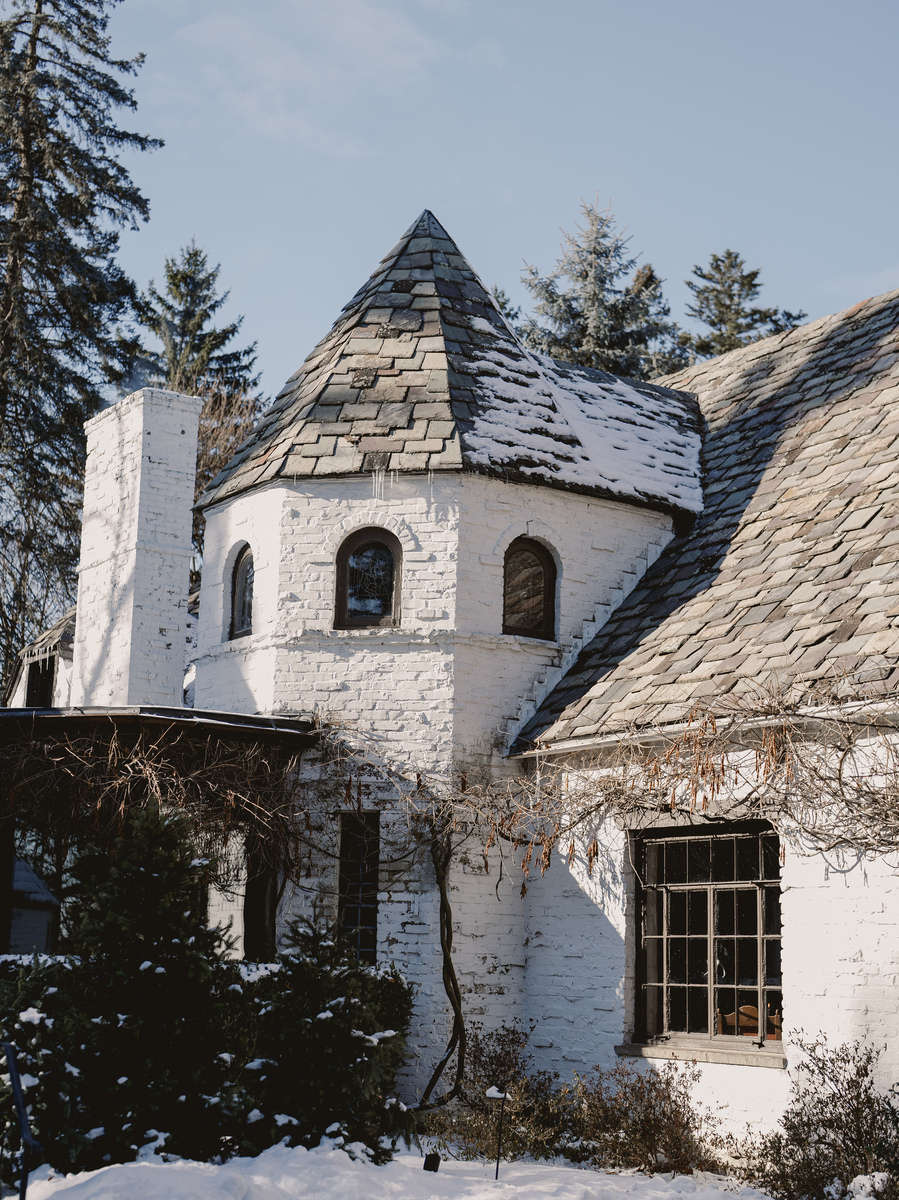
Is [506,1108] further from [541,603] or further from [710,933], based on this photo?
[541,603]

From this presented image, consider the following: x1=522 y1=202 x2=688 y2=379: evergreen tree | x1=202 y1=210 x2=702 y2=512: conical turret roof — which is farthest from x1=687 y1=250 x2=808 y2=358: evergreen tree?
x1=202 y1=210 x2=702 y2=512: conical turret roof

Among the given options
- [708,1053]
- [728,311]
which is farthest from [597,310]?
[708,1053]

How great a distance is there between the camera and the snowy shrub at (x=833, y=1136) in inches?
296

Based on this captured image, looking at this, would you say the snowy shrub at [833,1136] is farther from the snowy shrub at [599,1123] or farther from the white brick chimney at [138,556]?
the white brick chimney at [138,556]

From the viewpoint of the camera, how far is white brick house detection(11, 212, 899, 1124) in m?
9.53

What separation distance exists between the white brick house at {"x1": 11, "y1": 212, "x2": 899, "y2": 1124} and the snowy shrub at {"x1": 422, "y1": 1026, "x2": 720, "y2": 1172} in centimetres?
32

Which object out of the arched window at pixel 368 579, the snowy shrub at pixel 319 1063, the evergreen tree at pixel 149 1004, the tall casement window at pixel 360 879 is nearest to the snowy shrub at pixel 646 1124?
the snowy shrub at pixel 319 1063

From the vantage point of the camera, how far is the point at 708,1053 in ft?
31.0

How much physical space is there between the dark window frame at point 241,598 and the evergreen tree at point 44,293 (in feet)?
29.9

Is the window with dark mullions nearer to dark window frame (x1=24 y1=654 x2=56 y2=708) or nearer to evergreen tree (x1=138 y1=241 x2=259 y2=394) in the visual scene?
dark window frame (x1=24 y1=654 x2=56 y2=708)

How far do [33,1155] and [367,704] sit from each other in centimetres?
579

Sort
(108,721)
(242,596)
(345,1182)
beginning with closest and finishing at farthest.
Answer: (345,1182) → (108,721) → (242,596)

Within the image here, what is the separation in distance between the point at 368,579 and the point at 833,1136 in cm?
645

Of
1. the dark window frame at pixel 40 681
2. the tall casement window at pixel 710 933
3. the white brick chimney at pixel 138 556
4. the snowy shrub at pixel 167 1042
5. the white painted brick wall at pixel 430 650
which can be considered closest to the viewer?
the snowy shrub at pixel 167 1042
